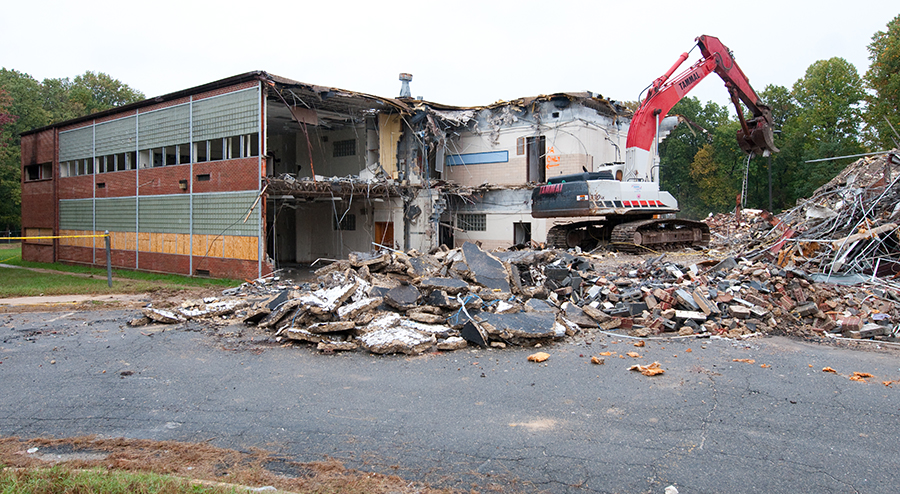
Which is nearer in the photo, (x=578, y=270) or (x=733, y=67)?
(x=578, y=270)

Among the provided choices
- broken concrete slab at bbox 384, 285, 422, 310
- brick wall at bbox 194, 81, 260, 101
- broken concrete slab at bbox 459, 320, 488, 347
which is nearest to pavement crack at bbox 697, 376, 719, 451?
broken concrete slab at bbox 459, 320, 488, 347

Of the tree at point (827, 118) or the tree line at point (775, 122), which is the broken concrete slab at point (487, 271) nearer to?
the tree line at point (775, 122)

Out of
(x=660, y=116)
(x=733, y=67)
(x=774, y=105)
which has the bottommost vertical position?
(x=660, y=116)

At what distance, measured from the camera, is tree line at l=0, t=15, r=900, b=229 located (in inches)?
1210

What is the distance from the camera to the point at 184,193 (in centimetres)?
1834

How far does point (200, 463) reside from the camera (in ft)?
14.1

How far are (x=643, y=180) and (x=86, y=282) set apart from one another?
17.2 metres

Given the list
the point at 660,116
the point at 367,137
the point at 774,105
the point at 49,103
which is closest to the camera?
the point at 660,116

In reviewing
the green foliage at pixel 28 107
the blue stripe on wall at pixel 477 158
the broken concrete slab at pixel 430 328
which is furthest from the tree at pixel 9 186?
the broken concrete slab at pixel 430 328

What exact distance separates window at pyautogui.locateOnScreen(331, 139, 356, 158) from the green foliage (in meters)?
24.6

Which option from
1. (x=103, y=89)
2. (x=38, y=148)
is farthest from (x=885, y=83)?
(x=103, y=89)

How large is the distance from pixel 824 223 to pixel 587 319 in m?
6.62

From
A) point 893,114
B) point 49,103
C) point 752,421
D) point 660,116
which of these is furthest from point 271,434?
point 49,103

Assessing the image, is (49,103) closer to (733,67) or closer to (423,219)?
(423,219)
